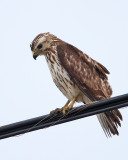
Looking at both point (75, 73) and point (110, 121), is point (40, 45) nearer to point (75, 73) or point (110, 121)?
point (75, 73)

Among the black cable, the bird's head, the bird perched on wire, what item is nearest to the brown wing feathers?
the bird perched on wire

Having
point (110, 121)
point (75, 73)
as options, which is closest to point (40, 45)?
point (75, 73)

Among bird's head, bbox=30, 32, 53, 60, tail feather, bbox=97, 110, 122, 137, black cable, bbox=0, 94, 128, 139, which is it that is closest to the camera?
black cable, bbox=0, 94, 128, 139

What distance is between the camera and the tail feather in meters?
6.27

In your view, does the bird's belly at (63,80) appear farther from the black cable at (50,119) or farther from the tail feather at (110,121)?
the black cable at (50,119)

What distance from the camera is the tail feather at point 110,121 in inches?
247

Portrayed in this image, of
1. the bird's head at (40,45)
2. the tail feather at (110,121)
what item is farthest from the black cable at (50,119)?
the bird's head at (40,45)

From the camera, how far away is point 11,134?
4.46 m

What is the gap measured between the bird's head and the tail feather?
1.92 metres

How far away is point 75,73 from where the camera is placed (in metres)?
7.28

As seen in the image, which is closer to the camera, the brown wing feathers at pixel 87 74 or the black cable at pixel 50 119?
the black cable at pixel 50 119

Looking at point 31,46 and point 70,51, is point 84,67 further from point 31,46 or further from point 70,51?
point 31,46

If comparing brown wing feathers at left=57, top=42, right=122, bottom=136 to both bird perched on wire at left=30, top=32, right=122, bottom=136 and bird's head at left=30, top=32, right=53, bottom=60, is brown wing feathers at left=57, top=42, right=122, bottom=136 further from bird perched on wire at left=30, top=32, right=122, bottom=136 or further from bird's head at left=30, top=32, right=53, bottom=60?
bird's head at left=30, top=32, right=53, bottom=60

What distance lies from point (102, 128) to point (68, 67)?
139 centimetres
